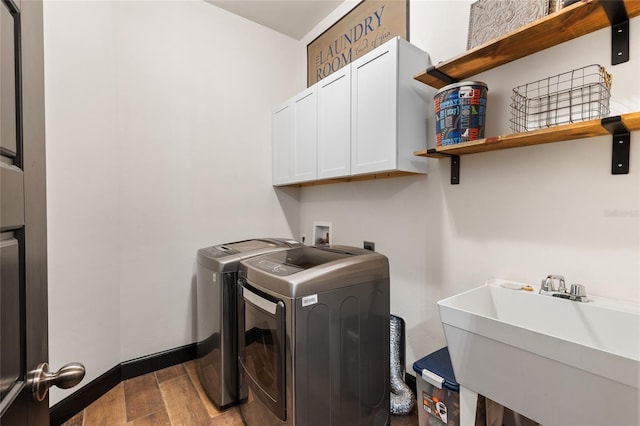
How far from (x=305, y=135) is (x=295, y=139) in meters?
0.14

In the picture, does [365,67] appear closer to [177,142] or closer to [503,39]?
[503,39]

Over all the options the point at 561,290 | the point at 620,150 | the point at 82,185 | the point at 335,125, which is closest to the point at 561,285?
the point at 561,290

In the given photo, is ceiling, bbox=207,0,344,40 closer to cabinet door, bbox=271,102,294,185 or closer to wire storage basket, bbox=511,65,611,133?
cabinet door, bbox=271,102,294,185

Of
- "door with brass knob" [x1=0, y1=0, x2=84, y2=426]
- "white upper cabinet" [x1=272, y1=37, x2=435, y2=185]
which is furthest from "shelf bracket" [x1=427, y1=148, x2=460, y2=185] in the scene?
"door with brass knob" [x1=0, y1=0, x2=84, y2=426]

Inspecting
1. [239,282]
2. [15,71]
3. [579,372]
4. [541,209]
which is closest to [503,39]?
[541,209]

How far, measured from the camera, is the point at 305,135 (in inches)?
92.0

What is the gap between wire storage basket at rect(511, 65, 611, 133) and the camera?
3.82 feet

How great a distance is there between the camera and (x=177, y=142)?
231 centimetres

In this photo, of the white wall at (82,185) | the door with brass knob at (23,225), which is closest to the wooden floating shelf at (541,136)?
the door with brass knob at (23,225)

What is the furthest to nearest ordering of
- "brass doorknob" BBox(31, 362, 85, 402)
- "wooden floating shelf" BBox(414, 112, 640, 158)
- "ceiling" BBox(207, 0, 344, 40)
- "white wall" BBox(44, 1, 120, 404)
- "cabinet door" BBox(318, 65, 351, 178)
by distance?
"ceiling" BBox(207, 0, 344, 40) → "cabinet door" BBox(318, 65, 351, 178) → "white wall" BBox(44, 1, 120, 404) → "wooden floating shelf" BBox(414, 112, 640, 158) → "brass doorknob" BBox(31, 362, 85, 402)

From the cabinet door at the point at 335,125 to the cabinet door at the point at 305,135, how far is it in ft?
0.21

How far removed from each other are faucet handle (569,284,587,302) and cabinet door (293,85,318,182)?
5.26 ft

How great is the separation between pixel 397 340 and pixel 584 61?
5.44 ft

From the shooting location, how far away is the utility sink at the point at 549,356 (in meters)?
0.82
